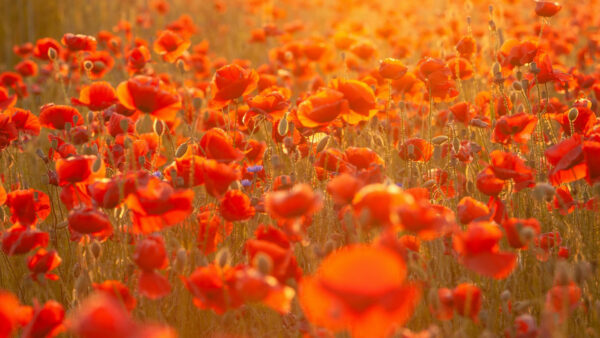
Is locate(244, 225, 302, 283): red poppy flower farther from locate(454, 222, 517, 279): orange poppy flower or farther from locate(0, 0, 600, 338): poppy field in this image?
locate(454, 222, 517, 279): orange poppy flower

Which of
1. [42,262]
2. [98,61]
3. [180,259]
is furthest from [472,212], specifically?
[98,61]

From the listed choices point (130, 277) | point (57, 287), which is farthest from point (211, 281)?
point (57, 287)

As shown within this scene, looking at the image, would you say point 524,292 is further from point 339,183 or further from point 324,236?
point 339,183

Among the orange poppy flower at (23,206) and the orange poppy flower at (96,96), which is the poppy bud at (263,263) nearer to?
the orange poppy flower at (23,206)

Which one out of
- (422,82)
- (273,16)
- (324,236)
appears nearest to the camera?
(324,236)

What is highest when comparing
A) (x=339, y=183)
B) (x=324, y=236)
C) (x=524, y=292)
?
(x=339, y=183)

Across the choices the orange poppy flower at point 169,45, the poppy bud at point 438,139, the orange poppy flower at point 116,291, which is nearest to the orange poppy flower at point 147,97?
the orange poppy flower at point 116,291
